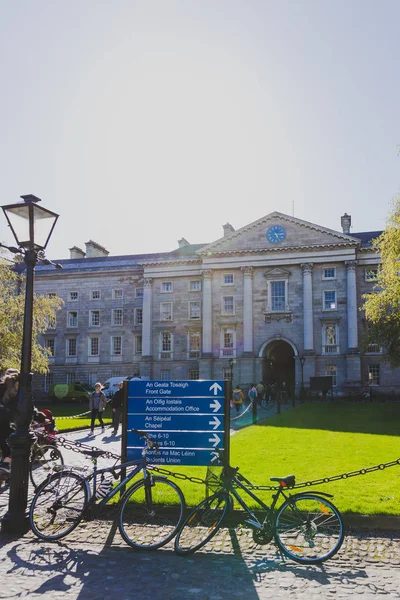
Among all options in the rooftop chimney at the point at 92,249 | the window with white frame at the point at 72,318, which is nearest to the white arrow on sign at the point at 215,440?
the window with white frame at the point at 72,318

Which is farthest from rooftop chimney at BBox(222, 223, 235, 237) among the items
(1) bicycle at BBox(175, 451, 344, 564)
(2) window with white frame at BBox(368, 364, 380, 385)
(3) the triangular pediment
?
(1) bicycle at BBox(175, 451, 344, 564)

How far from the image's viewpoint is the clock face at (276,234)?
52.1 metres

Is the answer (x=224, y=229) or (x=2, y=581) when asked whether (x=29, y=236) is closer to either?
(x=2, y=581)

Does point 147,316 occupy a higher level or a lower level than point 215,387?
higher

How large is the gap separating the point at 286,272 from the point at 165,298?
1278 centimetres

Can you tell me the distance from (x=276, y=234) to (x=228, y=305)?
26.7 ft

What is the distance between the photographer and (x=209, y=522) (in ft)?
23.4

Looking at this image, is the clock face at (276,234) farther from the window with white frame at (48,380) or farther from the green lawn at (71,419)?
the window with white frame at (48,380)

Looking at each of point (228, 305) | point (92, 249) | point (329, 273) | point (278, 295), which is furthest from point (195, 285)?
point (92, 249)

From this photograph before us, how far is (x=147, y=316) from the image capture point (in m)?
55.8

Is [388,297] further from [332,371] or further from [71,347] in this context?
[71,347]

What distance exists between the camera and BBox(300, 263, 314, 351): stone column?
49.9m

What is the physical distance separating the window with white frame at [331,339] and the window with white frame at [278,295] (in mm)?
4394

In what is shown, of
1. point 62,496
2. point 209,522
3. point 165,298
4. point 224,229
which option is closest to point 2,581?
point 62,496
